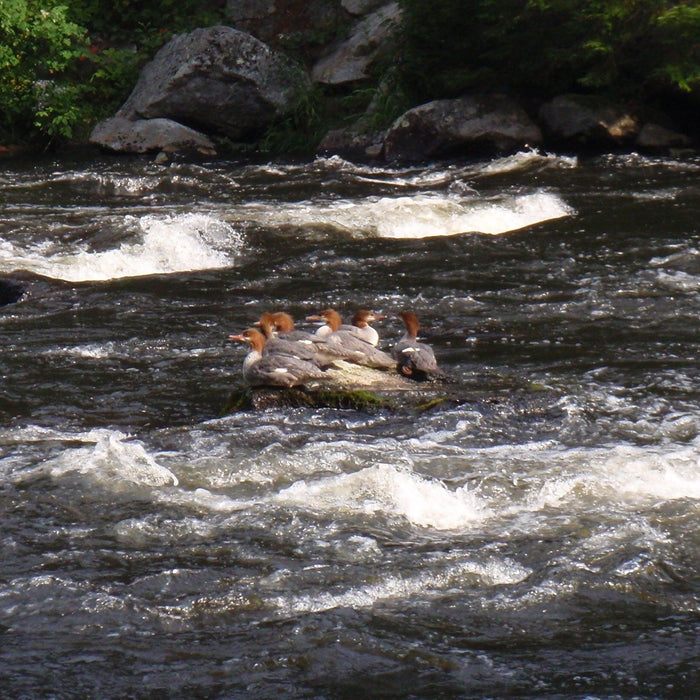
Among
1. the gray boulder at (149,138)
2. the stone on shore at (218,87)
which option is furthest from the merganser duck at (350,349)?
the stone on shore at (218,87)

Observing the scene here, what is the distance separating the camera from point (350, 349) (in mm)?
7828

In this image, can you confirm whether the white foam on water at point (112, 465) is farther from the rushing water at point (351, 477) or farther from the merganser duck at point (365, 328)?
the merganser duck at point (365, 328)

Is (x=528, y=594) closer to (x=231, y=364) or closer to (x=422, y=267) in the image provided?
(x=231, y=364)

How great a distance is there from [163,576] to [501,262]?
6757mm

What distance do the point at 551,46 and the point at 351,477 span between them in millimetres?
12823

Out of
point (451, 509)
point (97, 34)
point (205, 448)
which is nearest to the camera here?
point (451, 509)

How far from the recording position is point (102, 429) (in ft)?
23.2

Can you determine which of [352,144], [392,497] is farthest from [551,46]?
[392,497]

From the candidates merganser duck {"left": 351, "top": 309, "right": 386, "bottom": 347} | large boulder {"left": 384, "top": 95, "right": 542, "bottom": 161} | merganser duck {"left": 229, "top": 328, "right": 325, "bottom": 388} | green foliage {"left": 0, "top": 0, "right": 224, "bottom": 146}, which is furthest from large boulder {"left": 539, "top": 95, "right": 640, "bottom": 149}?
merganser duck {"left": 229, "top": 328, "right": 325, "bottom": 388}

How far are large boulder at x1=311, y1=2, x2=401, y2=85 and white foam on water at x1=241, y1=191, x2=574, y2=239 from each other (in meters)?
7.57

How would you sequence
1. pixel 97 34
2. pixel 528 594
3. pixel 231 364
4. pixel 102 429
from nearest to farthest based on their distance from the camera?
pixel 528 594, pixel 102 429, pixel 231 364, pixel 97 34

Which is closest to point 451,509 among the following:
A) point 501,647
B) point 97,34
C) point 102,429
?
point 501,647

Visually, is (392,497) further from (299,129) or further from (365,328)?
(299,129)

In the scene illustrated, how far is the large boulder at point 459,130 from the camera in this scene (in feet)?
55.5
